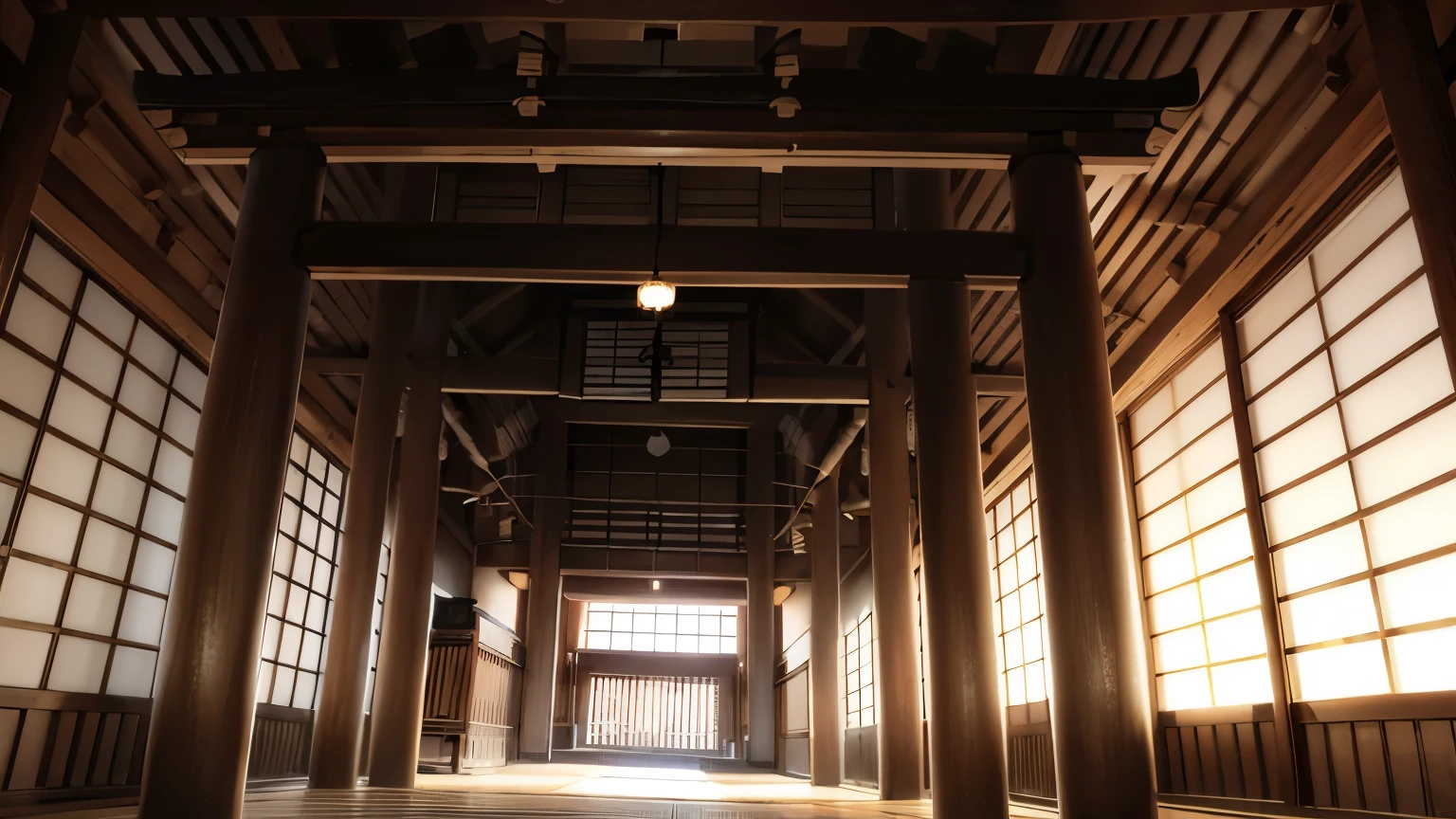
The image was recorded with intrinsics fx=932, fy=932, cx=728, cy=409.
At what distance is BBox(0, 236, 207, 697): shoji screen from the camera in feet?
16.9

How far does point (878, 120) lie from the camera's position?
5.14m

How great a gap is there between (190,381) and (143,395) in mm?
617

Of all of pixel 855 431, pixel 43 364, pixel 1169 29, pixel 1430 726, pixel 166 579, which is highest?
pixel 1169 29

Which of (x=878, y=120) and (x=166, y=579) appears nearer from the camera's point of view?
(x=878, y=120)

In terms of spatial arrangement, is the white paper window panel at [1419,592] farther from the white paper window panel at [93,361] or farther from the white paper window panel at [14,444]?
the white paper window panel at [93,361]

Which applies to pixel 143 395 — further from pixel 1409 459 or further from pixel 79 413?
pixel 1409 459

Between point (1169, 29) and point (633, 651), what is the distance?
1683cm

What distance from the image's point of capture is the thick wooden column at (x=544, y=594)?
14.9 metres

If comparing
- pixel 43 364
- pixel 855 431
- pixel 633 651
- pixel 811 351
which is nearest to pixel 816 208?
pixel 855 431

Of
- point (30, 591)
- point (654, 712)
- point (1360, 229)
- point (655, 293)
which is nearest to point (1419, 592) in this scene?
point (1360, 229)

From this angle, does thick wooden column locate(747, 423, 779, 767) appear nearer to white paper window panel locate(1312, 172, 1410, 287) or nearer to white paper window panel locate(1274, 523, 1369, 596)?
white paper window panel locate(1274, 523, 1369, 596)

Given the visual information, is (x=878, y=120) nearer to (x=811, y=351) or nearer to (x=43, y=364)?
(x=43, y=364)

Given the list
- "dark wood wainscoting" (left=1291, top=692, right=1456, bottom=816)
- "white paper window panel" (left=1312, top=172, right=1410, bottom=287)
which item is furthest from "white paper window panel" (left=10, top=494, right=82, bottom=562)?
"white paper window panel" (left=1312, top=172, right=1410, bottom=287)

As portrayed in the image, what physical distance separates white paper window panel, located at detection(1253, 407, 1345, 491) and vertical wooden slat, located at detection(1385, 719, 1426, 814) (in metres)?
1.29
